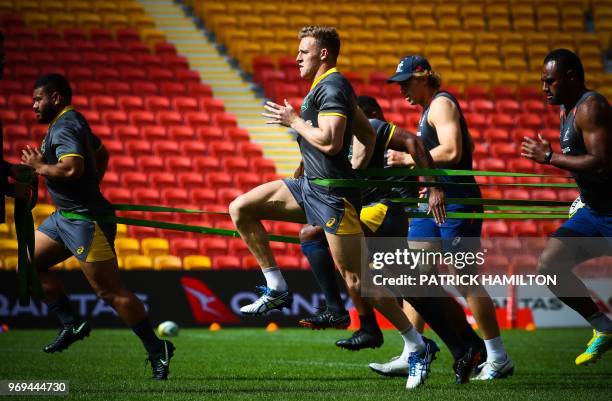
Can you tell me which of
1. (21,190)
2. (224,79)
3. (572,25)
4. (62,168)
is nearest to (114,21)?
(224,79)

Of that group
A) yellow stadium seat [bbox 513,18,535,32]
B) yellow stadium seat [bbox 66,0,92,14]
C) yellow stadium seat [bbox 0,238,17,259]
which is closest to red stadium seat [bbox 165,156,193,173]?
yellow stadium seat [bbox 0,238,17,259]

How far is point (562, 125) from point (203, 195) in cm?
1144

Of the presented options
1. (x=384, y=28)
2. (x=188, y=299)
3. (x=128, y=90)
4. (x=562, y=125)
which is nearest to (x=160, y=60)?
(x=128, y=90)

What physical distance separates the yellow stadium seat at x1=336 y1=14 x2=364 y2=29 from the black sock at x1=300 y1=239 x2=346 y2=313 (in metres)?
16.0

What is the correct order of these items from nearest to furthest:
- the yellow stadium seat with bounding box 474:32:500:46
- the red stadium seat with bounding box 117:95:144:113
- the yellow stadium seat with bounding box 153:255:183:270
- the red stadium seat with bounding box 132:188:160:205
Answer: the yellow stadium seat with bounding box 153:255:183:270 < the red stadium seat with bounding box 132:188:160:205 < the red stadium seat with bounding box 117:95:144:113 < the yellow stadium seat with bounding box 474:32:500:46

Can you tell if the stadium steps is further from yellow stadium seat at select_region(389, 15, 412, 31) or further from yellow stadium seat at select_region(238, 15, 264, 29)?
yellow stadium seat at select_region(389, 15, 412, 31)

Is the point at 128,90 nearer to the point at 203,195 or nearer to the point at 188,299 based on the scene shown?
the point at 203,195

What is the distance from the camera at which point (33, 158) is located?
7.16 m

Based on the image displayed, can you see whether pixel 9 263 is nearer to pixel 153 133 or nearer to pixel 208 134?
pixel 153 133

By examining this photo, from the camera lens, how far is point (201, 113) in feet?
65.1

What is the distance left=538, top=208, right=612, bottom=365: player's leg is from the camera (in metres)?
6.69

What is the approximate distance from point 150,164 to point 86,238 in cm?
1114

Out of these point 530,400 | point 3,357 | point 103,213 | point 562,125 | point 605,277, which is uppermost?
point 562,125

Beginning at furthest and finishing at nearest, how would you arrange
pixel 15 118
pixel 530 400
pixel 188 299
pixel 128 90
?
pixel 128 90 → pixel 15 118 → pixel 188 299 → pixel 530 400
